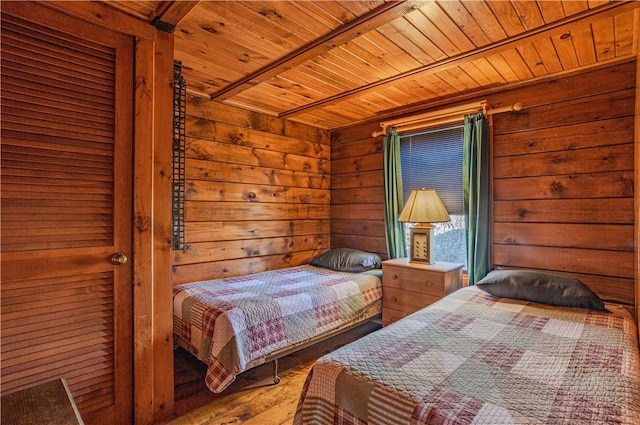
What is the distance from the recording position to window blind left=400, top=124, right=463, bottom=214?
2930 millimetres

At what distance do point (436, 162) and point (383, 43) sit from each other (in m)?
1.45

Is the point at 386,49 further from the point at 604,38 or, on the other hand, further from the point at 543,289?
the point at 543,289

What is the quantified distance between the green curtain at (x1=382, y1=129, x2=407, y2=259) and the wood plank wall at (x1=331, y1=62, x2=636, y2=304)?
0.87 m

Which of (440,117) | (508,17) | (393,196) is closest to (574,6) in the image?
(508,17)

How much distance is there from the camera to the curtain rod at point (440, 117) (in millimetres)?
2639

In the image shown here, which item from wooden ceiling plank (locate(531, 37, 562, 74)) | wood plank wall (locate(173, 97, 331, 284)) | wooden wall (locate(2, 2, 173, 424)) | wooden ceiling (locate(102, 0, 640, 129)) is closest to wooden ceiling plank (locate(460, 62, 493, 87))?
wooden ceiling (locate(102, 0, 640, 129))

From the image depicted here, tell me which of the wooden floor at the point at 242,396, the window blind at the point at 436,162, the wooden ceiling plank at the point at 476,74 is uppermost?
the wooden ceiling plank at the point at 476,74

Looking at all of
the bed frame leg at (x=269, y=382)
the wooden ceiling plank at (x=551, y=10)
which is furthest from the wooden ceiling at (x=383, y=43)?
the bed frame leg at (x=269, y=382)

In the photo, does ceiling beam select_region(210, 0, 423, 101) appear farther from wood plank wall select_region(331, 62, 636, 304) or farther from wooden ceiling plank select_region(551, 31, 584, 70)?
wood plank wall select_region(331, 62, 636, 304)

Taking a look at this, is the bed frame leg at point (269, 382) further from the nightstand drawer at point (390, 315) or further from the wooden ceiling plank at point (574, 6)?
the wooden ceiling plank at point (574, 6)

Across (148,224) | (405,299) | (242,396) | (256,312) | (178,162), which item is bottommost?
(242,396)

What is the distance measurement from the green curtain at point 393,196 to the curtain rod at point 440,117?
0.09 m

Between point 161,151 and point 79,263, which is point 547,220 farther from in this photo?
point 79,263

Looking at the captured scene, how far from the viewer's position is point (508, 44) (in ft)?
6.20
